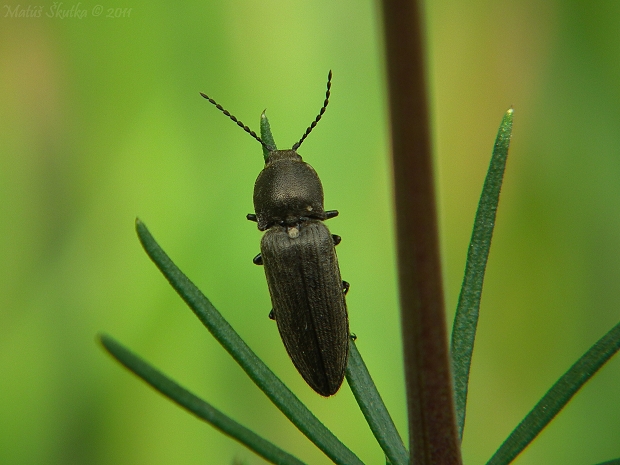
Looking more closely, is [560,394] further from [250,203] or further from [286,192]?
[250,203]

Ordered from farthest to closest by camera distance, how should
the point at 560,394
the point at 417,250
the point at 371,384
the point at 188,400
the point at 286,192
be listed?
1. the point at 286,192
2. the point at 371,384
3. the point at 560,394
4. the point at 188,400
5. the point at 417,250

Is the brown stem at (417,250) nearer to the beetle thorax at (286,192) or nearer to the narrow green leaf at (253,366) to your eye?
the narrow green leaf at (253,366)

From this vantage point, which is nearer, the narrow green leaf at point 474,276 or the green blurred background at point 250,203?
the narrow green leaf at point 474,276

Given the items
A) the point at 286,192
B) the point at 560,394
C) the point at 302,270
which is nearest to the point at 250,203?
the point at 286,192

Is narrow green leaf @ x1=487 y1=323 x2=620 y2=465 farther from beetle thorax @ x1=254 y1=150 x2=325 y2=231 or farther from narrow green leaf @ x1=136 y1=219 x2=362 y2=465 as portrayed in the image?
beetle thorax @ x1=254 y1=150 x2=325 y2=231

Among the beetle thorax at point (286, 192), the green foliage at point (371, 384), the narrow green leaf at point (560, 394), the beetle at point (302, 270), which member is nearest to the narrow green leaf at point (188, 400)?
the green foliage at point (371, 384)

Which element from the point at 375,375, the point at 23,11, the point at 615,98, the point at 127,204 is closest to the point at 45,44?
the point at 23,11
